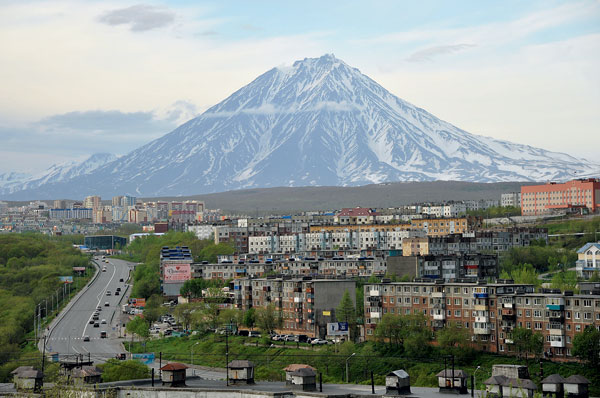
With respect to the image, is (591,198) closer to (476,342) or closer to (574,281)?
(574,281)

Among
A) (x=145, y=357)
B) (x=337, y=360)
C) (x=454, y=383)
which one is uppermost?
(x=454, y=383)

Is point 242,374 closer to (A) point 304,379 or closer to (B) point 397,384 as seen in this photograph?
(A) point 304,379

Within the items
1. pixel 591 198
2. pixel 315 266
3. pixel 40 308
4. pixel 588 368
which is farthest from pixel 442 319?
pixel 591 198

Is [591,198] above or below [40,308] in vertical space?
above

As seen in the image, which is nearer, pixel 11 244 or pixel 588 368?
pixel 588 368

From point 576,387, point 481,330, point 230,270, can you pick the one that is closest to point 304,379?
point 576,387

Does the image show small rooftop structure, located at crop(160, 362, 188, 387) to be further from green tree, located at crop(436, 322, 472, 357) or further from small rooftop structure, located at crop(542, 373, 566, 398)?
green tree, located at crop(436, 322, 472, 357)
